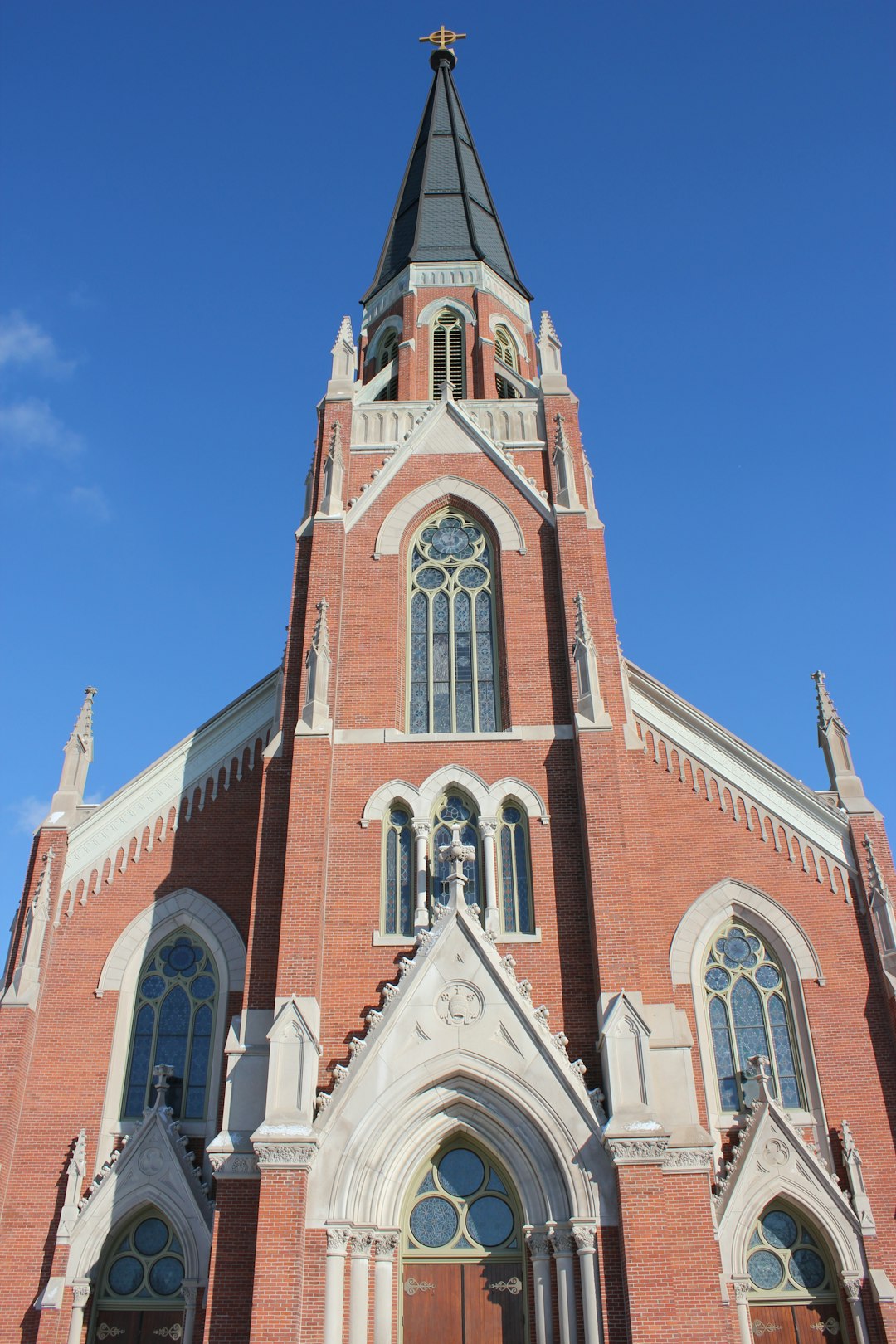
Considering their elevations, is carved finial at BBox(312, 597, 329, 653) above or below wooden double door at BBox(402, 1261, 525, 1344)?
above

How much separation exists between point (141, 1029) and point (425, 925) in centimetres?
472

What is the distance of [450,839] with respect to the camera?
54.5ft

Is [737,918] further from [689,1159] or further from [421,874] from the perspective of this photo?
[421,874]

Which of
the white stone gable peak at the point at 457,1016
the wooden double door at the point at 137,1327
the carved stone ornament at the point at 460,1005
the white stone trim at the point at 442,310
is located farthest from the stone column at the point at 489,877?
the white stone trim at the point at 442,310

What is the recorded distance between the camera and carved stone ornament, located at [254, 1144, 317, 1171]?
44.2ft

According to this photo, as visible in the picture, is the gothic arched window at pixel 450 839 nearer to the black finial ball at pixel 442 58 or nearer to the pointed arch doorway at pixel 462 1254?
the pointed arch doorway at pixel 462 1254

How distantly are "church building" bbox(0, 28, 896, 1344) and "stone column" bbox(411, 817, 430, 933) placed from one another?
0.06 metres

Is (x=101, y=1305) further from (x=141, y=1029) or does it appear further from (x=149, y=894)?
(x=149, y=894)

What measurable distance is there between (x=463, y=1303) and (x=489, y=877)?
519 centimetres

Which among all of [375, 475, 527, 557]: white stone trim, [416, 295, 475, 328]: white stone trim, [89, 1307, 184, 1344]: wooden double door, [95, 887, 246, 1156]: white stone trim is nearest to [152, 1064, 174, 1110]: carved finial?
[95, 887, 246, 1156]: white stone trim

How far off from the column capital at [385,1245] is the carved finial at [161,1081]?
3764mm

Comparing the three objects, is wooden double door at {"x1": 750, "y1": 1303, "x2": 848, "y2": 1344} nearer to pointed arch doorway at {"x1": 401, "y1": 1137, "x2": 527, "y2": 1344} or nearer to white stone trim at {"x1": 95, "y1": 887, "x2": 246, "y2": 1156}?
pointed arch doorway at {"x1": 401, "y1": 1137, "x2": 527, "y2": 1344}

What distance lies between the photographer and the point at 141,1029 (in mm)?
16906

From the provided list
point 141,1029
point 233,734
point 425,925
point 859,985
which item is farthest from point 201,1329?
point 859,985
